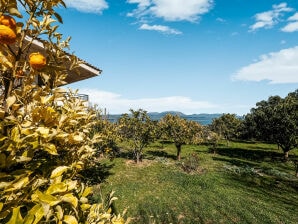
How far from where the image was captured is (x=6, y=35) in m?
1.61

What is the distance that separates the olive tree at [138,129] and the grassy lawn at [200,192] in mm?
1792

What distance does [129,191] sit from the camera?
15945mm

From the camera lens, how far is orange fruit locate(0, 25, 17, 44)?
1.58 meters

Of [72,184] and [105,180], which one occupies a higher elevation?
[72,184]

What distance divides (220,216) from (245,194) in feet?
16.4

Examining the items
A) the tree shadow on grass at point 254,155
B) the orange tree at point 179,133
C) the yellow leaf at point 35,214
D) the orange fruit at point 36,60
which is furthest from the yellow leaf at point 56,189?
the tree shadow on grass at point 254,155

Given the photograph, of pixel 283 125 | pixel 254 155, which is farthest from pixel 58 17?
pixel 254 155

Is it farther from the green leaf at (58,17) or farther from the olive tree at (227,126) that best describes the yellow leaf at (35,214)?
the olive tree at (227,126)

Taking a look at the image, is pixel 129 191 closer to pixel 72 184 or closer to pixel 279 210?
pixel 279 210

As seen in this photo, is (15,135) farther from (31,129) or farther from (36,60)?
(36,60)

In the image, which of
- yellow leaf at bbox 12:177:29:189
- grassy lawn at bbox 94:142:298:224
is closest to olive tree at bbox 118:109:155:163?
grassy lawn at bbox 94:142:298:224

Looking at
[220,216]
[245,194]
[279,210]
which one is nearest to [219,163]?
[245,194]

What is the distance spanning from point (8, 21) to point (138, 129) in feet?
75.3

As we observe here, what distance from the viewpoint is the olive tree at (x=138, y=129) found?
79.6ft
